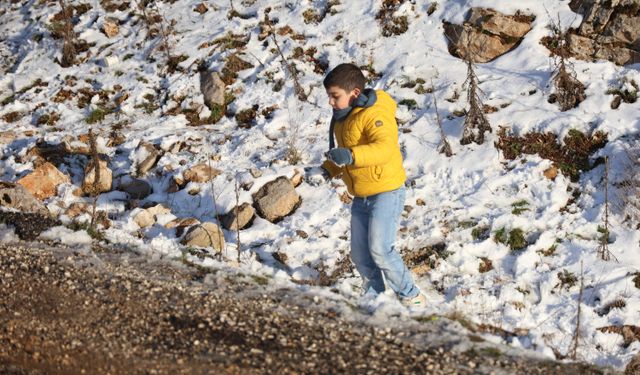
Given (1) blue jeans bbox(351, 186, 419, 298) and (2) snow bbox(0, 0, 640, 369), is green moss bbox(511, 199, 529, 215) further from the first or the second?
(1) blue jeans bbox(351, 186, 419, 298)

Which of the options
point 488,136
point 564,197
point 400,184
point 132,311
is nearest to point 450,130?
point 488,136

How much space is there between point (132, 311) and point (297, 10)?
8.79 metres

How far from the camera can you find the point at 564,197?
7.40 meters

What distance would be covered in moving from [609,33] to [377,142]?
6.21m

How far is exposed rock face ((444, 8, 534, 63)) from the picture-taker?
32.1 ft

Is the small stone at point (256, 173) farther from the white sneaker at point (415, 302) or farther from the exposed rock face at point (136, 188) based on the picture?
the white sneaker at point (415, 302)

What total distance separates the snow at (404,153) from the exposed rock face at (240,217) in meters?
0.21

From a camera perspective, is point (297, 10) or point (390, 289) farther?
point (297, 10)

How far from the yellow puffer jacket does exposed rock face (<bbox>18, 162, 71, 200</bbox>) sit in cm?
500

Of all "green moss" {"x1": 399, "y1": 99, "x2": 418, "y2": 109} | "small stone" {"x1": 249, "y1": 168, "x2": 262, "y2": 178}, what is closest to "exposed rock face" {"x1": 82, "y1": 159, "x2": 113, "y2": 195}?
"small stone" {"x1": 249, "y1": 168, "x2": 262, "y2": 178}

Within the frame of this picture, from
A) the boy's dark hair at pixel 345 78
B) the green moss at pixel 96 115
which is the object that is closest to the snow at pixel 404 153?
the green moss at pixel 96 115

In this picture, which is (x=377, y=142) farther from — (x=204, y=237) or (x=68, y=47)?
(x=68, y=47)

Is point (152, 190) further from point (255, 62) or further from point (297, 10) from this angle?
point (297, 10)

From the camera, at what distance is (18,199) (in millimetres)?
7301
